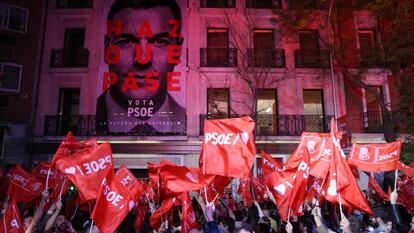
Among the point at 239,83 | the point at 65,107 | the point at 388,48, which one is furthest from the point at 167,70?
the point at 388,48

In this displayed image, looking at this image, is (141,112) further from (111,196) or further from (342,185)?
(342,185)

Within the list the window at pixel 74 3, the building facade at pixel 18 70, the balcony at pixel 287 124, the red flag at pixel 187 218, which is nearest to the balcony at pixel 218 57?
the balcony at pixel 287 124

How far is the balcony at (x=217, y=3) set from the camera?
1853 centimetres

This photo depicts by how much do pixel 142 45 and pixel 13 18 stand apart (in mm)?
6028

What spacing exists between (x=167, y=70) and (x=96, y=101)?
137 inches

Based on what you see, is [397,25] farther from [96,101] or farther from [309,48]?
[96,101]

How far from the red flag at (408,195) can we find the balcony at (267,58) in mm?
8530

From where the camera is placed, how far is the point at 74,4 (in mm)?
18719

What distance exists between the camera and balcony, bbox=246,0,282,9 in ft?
60.8

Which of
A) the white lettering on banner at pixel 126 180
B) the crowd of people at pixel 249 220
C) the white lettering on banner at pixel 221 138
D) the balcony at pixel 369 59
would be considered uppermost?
the balcony at pixel 369 59

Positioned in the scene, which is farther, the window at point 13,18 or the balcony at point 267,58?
the window at point 13,18

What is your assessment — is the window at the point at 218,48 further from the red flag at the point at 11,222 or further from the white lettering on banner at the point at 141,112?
the red flag at the point at 11,222

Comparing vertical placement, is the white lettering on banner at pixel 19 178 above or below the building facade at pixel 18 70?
below

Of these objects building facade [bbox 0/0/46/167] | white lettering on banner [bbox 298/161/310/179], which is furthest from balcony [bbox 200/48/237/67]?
white lettering on banner [bbox 298/161/310/179]
